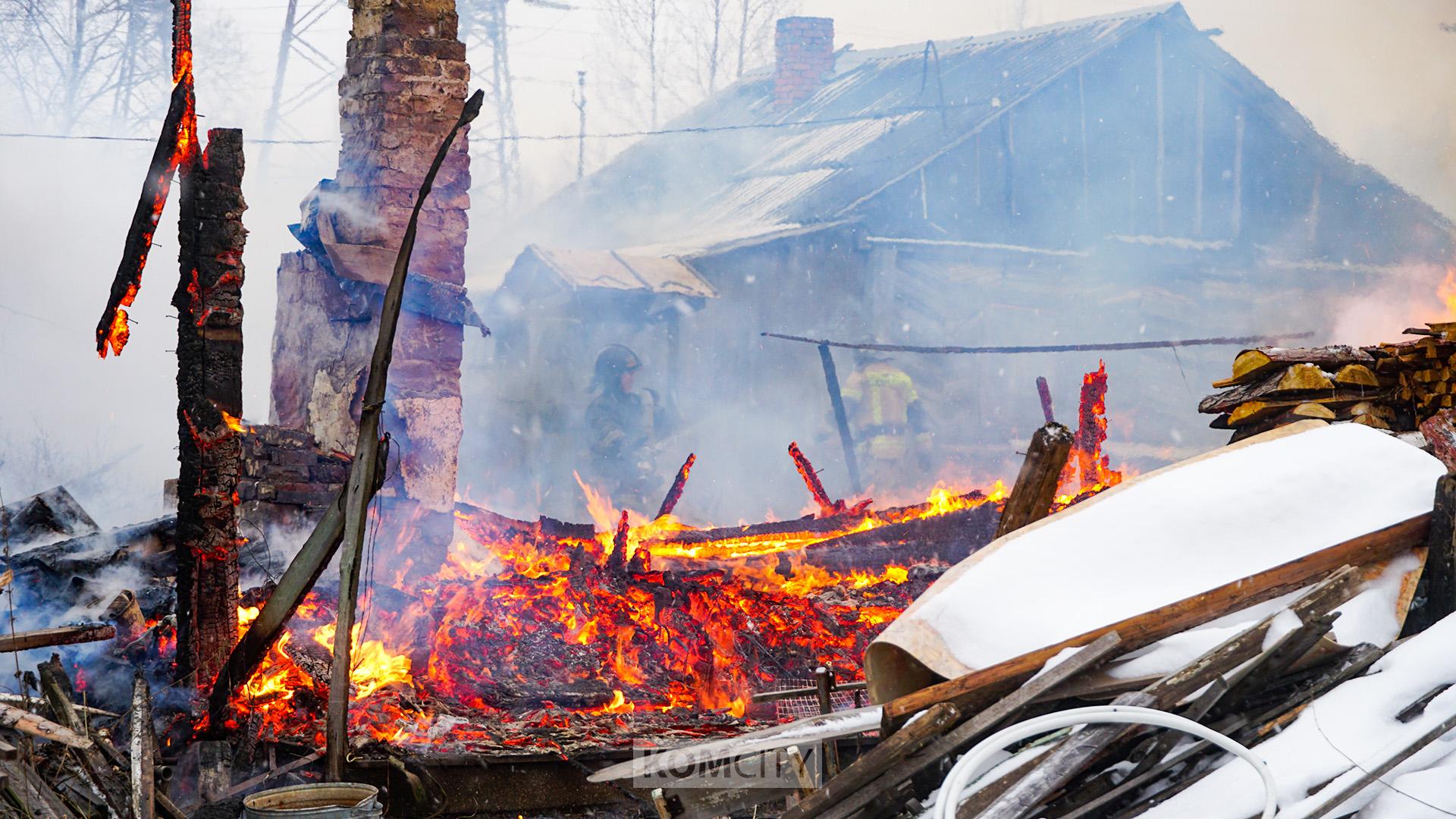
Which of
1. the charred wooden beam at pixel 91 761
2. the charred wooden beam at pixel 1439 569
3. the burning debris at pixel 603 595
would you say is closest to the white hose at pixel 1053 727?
the burning debris at pixel 603 595

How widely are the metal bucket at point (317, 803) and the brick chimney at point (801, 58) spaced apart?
23.0 metres

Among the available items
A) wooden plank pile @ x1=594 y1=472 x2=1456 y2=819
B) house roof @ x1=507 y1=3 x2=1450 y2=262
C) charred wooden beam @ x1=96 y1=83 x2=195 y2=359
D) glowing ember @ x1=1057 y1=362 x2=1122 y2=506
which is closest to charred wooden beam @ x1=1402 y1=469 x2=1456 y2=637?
wooden plank pile @ x1=594 y1=472 x2=1456 y2=819

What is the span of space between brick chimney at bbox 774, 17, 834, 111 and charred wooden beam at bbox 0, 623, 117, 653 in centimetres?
2238

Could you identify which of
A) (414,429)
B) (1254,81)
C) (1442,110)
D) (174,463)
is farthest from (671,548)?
(1442,110)

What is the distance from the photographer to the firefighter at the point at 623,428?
19.8 metres

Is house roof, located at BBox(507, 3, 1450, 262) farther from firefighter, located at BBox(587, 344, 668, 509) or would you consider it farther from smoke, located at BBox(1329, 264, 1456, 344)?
firefighter, located at BBox(587, 344, 668, 509)

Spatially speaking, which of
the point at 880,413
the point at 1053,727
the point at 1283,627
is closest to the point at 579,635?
the point at 1053,727

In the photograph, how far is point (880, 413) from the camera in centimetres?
2150

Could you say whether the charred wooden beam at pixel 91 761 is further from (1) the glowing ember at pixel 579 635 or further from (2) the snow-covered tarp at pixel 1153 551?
(2) the snow-covered tarp at pixel 1153 551

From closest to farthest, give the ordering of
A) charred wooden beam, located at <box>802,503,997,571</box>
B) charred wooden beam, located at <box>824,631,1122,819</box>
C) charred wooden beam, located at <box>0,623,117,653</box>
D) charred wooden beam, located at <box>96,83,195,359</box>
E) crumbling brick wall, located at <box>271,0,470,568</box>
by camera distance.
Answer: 1. charred wooden beam, located at <box>824,631,1122,819</box>
2. charred wooden beam, located at <box>0,623,117,653</box>
3. charred wooden beam, located at <box>96,83,195,359</box>
4. crumbling brick wall, located at <box>271,0,470,568</box>
5. charred wooden beam, located at <box>802,503,997,571</box>

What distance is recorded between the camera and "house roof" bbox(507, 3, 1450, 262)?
72.2 ft

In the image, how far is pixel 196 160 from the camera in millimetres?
7441

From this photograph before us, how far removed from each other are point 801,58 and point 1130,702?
24.4m

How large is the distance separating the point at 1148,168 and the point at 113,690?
20.9 metres
